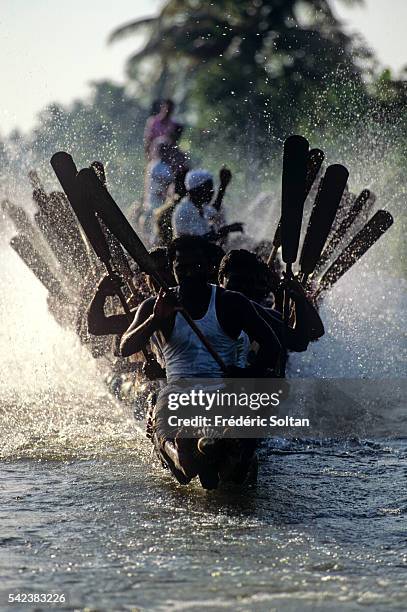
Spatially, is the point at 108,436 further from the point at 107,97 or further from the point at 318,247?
the point at 107,97

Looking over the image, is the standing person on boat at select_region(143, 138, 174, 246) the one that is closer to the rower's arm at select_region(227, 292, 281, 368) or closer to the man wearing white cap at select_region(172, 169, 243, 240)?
the man wearing white cap at select_region(172, 169, 243, 240)

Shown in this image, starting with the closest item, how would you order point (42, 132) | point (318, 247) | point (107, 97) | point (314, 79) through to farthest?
point (318, 247)
point (42, 132)
point (314, 79)
point (107, 97)

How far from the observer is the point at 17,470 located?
720 centimetres

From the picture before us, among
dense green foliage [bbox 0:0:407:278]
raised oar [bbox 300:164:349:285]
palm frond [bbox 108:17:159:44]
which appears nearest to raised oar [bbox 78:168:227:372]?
raised oar [bbox 300:164:349:285]

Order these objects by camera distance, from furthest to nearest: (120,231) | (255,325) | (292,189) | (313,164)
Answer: (313,164), (292,189), (120,231), (255,325)

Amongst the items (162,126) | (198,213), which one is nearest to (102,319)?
(198,213)

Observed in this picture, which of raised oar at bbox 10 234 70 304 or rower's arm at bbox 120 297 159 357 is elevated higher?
raised oar at bbox 10 234 70 304

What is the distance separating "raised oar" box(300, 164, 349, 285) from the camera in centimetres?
750

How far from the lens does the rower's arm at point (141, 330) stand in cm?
606

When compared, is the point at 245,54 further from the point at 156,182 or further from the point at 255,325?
the point at 255,325

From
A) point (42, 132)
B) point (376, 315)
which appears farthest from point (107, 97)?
point (376, 315)

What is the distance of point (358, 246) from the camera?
8664 mm

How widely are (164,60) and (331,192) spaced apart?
2303 centimetres

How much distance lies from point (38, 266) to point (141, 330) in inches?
170
